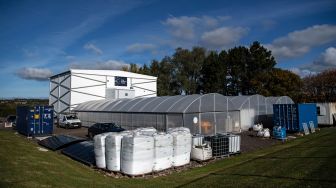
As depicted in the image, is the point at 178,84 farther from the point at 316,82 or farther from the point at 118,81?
the point at 316,82

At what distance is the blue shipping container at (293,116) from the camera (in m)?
29.0

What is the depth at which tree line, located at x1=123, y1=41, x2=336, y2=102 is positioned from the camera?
5688cm

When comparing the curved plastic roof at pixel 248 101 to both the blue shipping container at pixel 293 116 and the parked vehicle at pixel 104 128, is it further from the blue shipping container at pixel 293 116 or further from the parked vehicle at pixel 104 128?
the parked vehicle at pixel 104 128

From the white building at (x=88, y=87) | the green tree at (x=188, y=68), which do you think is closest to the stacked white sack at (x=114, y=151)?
the white building at (x=88, y=87)

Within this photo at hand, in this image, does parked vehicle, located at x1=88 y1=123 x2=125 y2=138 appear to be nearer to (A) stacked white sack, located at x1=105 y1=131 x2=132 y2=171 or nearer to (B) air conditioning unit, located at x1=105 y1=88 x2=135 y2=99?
(A) stacked white sack, located at x1=105 y1=131 x2=132 y2=171

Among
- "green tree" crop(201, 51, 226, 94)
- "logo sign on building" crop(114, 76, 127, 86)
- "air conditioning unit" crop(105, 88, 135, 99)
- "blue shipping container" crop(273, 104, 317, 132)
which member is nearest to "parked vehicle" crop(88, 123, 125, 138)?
"blue shipping container" crop(273, 104, 317, 132)

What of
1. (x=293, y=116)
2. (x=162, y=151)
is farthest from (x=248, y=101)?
(x=162, y=151)

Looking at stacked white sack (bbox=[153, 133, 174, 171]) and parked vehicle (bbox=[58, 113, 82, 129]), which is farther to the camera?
parked vehicle (bbox=[58, 113, 82, 129])

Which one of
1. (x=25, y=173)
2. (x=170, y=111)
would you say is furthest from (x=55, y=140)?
(x=25, y=173)

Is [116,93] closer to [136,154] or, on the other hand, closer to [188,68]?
[188,68]

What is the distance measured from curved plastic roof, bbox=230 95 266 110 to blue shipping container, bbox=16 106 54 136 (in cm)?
2046

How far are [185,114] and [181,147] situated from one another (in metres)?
8.61

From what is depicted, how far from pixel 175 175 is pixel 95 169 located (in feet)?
14.5

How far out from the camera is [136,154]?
13.5 metres
